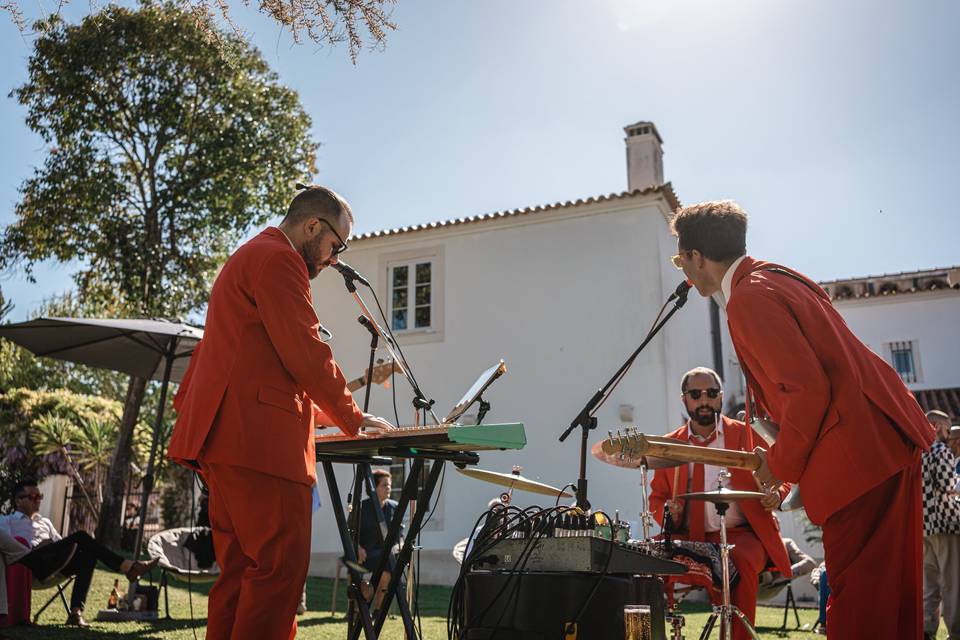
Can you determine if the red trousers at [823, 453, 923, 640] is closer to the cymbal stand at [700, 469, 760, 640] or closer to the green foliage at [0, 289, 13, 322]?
the cymbal stand at [700, 469, 760, 640]

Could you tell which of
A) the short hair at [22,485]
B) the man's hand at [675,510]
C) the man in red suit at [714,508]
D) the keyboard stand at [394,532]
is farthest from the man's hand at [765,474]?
the short hair at [22,485]

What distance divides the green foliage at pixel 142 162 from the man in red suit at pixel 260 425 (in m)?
11.3

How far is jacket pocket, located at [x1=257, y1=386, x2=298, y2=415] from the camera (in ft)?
9.03

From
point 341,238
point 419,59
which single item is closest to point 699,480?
point 341,238

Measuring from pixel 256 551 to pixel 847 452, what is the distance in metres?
1.88

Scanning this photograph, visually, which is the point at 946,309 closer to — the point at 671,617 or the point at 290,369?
the point at 671,617

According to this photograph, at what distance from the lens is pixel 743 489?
468cm

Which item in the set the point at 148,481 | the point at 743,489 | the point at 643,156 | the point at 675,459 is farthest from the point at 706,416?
the point at 643,156

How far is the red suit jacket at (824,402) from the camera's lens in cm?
215

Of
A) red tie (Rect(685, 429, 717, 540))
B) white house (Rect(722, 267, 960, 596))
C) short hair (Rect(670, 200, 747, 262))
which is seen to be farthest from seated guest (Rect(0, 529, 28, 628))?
white house (Rect(722, 267, 960, 596))

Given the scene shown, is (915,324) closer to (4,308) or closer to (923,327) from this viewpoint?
(923,327)

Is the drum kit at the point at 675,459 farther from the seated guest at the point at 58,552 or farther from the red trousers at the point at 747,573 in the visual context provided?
the seated guest at the point at 58,552

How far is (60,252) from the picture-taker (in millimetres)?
13328

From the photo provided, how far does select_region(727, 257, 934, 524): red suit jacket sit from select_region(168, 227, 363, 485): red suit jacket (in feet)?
4.72
